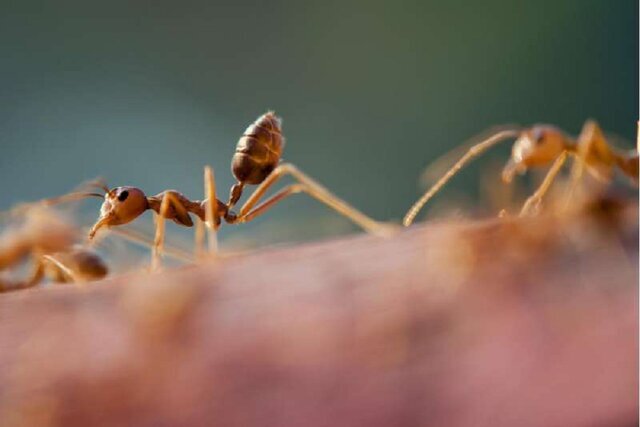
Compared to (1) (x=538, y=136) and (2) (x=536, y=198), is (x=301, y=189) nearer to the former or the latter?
(1) (x=538, y=136)

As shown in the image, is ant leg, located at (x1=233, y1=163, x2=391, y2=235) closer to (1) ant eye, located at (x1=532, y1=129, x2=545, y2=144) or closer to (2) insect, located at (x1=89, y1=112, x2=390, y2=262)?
(2) insect, located at (x1=89, y1=112, x2=390, y2=262)

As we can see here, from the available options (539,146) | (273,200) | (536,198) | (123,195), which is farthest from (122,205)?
(536,198)

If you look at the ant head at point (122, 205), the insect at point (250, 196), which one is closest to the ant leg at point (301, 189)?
the insect at point (250, 196)

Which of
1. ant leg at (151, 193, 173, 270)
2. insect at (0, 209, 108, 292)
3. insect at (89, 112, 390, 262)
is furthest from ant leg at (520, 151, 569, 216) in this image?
insect at (89, 112, 390, 262)

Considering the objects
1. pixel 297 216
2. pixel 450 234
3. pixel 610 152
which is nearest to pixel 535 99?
pixel 610 152

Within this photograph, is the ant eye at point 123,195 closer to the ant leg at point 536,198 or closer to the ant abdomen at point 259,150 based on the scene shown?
the ant abdomen at point 259,150
